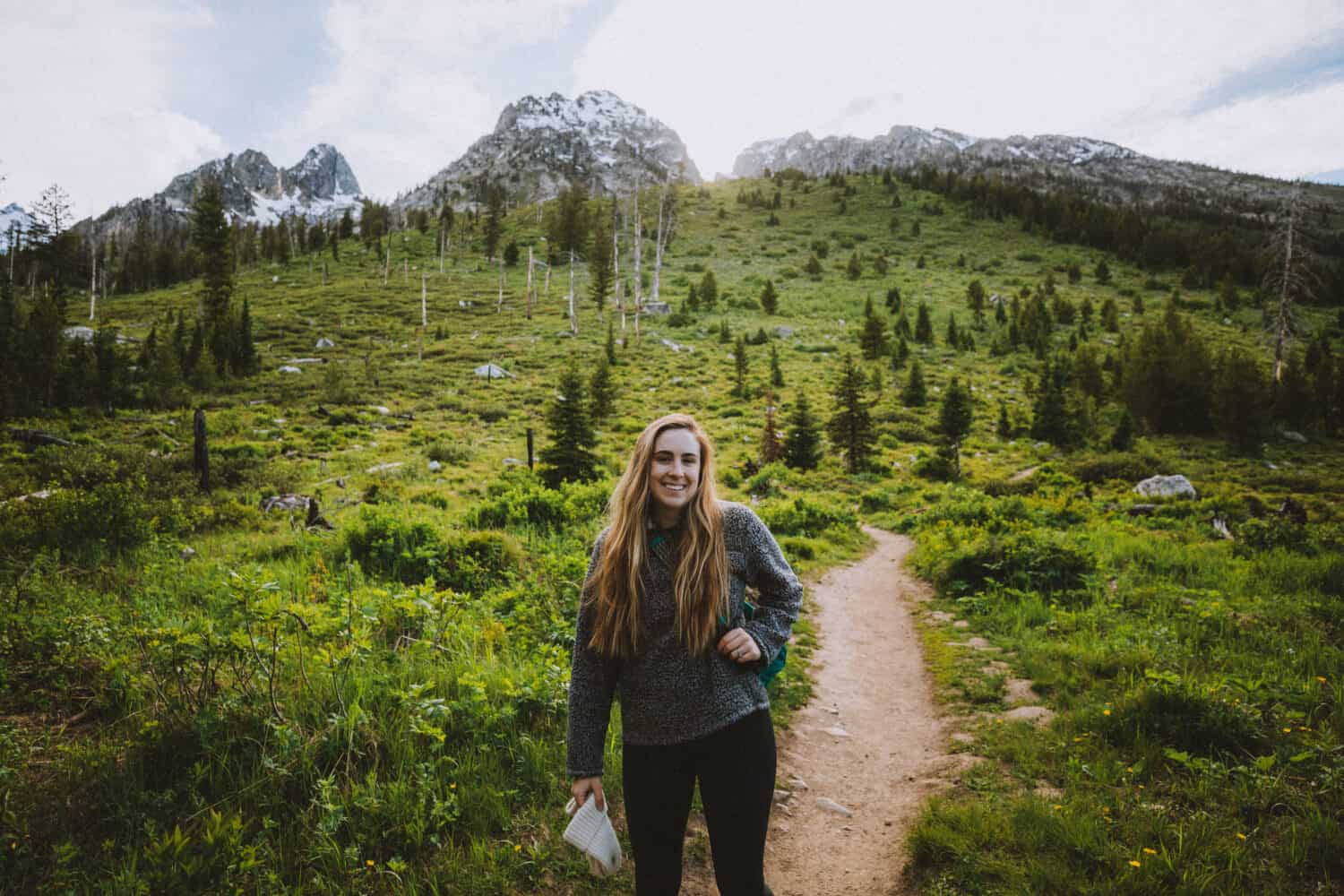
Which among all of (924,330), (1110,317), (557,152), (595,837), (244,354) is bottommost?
(595,837)

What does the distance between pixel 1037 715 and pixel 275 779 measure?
6.05 m

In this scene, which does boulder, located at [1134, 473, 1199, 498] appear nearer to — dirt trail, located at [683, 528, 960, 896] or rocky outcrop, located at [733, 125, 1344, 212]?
dirt trail, located at [683, 528, 960, 896]

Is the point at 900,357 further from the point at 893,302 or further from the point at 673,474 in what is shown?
the point at 673,474

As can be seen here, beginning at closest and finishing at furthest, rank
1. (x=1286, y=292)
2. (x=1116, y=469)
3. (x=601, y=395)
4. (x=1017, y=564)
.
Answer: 1. (x=1017, y=564)
2. (x=1116, y=469)
3. (x=601, y=395)
4. (x=1286, y=292)

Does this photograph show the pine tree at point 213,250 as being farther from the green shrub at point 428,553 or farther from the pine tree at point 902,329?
the pine tree at point 902,329

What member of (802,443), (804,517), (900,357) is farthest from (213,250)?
(900,357)

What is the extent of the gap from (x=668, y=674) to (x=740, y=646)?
351mm

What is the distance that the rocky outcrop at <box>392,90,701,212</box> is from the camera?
117 metres

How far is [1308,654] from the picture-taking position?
506 centimetres

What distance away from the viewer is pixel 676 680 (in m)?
2.47

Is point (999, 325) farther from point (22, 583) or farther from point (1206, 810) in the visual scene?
point (22, 583)

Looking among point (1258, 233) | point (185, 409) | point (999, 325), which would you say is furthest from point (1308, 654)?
point (1258, 233)

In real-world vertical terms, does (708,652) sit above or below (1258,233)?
below

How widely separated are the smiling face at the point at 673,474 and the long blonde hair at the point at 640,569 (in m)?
0.04
